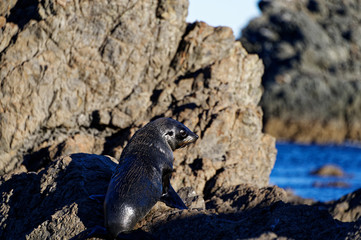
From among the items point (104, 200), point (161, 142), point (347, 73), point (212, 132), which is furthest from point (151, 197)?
point (347, 73)

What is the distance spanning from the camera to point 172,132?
20.8ft

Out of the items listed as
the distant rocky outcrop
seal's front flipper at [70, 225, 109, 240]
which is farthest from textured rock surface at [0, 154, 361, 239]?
the distant rocky outcrop

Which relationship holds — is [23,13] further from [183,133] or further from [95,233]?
[95,233]

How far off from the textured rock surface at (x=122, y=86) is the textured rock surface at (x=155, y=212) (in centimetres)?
139

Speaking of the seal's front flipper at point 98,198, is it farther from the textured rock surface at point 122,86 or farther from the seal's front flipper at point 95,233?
the textured rock surface at point 122,86

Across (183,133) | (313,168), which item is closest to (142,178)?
(183,133)

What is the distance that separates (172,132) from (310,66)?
178 feet

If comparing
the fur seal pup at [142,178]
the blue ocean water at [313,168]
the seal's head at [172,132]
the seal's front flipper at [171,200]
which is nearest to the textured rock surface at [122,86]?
the seal's head at [172,132]

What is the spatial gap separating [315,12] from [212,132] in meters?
64.4

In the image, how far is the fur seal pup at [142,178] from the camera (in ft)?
15.9

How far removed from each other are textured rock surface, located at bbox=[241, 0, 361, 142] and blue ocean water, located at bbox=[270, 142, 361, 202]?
2.71 meters

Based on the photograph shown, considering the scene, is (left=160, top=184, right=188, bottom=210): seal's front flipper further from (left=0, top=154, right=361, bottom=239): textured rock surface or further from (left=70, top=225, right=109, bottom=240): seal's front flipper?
(left=70, top=225, right=109, bottom=240): seal's front flipper

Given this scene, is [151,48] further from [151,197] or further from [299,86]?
[299,86]

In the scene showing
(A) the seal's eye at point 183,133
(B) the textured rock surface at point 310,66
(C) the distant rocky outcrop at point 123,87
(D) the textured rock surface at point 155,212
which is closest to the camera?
(D) the textured rock surface at point 155,212
